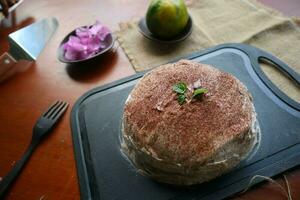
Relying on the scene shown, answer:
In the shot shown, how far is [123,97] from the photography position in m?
0.75

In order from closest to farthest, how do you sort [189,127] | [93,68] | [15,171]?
[189,127]
[15,171]
[93,68]

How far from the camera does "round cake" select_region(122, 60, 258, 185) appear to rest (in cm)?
53

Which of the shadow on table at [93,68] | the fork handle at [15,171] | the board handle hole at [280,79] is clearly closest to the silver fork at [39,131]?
the fork handle at [15,171]

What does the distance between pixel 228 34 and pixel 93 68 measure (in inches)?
16.2

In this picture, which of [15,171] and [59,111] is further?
[59,111]

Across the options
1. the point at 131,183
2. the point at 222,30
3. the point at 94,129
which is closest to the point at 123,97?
the point at 94,129

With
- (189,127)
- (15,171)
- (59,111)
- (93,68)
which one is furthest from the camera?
(93,68)

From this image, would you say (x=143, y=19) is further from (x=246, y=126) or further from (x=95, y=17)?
(x=246, y=126)

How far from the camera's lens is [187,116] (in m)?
0.55

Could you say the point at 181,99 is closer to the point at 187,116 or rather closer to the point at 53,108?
the point at 187,116

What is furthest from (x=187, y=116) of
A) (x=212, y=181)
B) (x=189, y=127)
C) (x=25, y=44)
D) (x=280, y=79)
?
(x=25, y=44)

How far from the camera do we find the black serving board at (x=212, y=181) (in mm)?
570

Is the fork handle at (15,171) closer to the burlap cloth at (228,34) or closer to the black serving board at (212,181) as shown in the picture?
the black serving board at (212,181)

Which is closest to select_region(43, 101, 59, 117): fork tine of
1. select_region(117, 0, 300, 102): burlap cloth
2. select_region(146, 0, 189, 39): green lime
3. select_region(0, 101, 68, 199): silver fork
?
select_region(0, 101, 68, 199): silver fork
